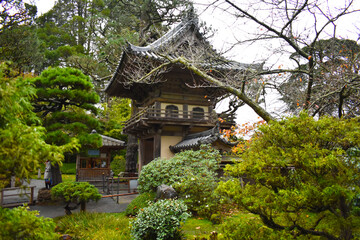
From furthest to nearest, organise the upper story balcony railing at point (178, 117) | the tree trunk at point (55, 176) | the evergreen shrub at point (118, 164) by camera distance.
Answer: the evergreen shrub at point (118, 164) < the upper story balcony railing at point (178, 117) < the tree trunk at point (55, 176)

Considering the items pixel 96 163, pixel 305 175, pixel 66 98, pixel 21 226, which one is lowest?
pixel 96 163

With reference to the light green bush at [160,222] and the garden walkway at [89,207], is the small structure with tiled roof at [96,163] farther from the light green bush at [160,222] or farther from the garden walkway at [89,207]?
the light green bush at [160,222]

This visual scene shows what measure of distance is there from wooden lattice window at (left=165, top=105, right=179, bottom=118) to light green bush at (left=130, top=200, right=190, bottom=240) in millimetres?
8424

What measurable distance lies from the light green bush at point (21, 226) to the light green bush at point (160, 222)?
9.73ft

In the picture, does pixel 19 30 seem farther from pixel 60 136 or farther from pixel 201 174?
pixel 201 174

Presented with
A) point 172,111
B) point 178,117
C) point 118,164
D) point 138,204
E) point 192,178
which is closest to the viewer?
point 192,178

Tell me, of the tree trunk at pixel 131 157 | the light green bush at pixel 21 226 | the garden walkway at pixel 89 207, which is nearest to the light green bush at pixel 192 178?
the garden walkway at pixel 89 207

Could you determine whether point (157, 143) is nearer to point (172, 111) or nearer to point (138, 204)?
point (172, 111)

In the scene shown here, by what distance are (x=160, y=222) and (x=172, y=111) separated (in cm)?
969

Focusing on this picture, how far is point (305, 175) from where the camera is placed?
3.63 meters

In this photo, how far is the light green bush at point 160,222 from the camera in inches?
213

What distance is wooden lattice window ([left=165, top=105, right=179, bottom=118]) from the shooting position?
14.0 metres

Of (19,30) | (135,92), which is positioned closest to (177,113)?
(135,92)

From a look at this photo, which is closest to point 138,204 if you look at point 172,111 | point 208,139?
point 208,139
